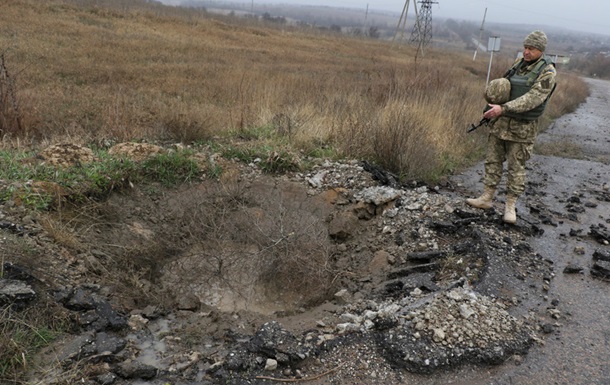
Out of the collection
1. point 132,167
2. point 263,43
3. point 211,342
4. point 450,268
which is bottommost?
point 211,342

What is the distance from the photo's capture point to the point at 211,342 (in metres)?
2.76

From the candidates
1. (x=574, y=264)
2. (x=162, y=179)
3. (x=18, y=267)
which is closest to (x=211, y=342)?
(x=18, y=267)

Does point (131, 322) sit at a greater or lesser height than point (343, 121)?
lesser

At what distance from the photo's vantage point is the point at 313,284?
3.61 metres

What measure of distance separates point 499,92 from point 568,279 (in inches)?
74.2

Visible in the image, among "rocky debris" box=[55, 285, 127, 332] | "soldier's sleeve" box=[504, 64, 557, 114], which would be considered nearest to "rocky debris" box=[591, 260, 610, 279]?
"soldier's sleeve" box=[504, 64, 557, 114]

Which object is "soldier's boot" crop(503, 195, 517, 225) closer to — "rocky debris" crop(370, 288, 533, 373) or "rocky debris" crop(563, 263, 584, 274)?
"rocky debris" crop(563, 263, 584, 274)

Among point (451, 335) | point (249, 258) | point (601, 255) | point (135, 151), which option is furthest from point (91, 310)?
point (601, 255)

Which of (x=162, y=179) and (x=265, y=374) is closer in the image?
(x=265, y=374)

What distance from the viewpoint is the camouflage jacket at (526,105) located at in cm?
403

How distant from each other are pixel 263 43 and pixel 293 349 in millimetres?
25937

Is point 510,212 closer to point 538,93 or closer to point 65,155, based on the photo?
point 538,93

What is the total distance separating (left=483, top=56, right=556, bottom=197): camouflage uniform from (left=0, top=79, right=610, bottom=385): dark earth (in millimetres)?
Answer: 501

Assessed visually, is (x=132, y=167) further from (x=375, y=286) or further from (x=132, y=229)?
(x=375, y=286)
